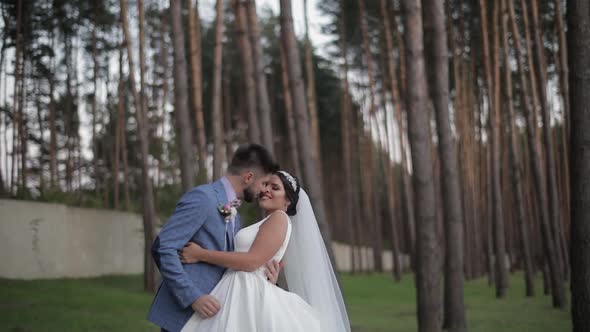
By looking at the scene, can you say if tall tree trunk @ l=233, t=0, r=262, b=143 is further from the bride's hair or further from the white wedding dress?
the white wedding dress

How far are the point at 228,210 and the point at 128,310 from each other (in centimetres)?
729

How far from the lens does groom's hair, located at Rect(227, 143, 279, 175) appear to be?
11.0 ft

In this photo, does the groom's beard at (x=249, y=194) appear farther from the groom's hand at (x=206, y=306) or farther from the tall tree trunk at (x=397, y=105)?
the tall tree trunk at (x=397, y=105)

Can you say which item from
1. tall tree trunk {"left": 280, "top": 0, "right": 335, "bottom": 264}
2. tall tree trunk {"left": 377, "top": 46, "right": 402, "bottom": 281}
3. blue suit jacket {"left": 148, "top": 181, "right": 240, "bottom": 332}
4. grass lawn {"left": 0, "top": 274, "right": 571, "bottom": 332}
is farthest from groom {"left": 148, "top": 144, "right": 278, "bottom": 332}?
tall tree trunk {"left": 377, "top": 46, "right": 402, "bottom": 281}

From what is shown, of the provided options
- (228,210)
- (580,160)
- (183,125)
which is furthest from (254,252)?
(183,125)

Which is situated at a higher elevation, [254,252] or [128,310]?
[254,252]

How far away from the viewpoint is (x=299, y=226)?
3.81 metres

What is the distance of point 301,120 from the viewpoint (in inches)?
318

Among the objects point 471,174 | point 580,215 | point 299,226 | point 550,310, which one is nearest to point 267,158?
point 299,226

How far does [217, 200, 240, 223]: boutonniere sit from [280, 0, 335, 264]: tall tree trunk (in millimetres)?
4454

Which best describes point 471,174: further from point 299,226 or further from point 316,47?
point 299,226

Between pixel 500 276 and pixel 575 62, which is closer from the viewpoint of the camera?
pixel 575 62

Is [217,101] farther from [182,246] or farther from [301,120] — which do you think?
[182,246]

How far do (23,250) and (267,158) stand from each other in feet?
32.3
